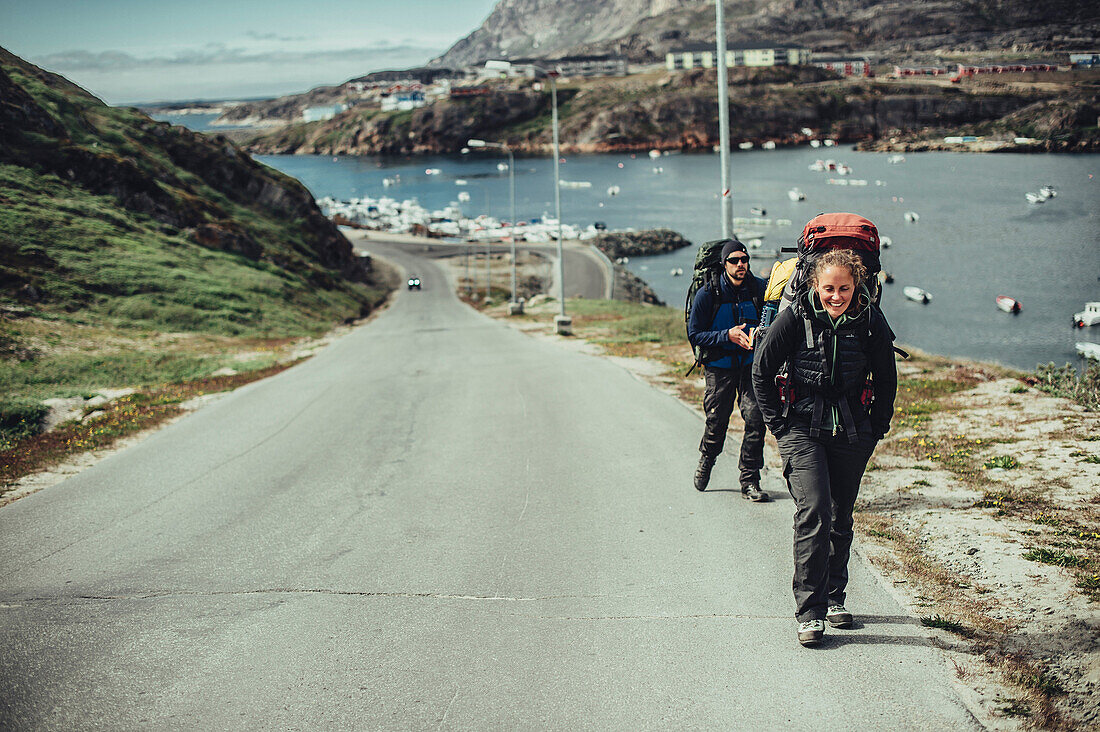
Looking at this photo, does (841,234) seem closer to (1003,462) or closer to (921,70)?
(1003,462)

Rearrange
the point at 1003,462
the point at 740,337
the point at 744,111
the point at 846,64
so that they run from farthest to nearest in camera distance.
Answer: the point at 846,64, the point at 744,111, the point at 1003,462, the point at 740,337

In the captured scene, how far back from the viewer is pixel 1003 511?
6395 millimetres

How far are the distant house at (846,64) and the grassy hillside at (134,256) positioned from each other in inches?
5195

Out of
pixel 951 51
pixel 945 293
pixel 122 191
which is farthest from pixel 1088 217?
pixel 951 51

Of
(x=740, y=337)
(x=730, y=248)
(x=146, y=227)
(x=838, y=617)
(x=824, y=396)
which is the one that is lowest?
(x=838, y=617)

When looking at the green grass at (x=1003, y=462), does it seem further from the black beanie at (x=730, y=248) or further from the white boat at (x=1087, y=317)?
the white boat at (x=1087, y=317)

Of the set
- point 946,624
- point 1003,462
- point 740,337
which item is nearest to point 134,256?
point 740,337

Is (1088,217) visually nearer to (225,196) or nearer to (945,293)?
(945,293)

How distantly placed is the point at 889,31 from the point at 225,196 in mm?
145593

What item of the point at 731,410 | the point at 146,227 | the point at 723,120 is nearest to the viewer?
the point at 731,410

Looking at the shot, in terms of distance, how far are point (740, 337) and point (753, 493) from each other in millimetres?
1630

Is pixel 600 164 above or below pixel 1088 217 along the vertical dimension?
above

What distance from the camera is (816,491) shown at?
14.7 feet

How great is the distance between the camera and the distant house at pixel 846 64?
523ft
